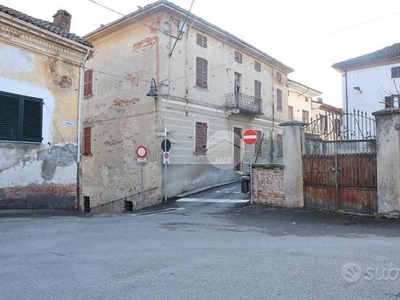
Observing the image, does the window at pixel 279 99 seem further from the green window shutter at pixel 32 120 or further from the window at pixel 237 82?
the green window shutter at pixel 32 120

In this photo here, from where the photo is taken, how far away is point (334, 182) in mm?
11094

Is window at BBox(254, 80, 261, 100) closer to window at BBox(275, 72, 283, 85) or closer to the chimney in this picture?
window at BBox(275, 72, 283, 85)

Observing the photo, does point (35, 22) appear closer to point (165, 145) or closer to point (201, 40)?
point (165, 145)

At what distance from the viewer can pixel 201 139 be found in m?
19.0

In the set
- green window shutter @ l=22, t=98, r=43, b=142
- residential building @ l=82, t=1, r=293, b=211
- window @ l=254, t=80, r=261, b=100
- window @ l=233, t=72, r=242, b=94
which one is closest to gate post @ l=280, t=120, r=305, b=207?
residential building @ l=82, t=1, r=293, b=211

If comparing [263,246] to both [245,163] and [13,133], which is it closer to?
[13,133]

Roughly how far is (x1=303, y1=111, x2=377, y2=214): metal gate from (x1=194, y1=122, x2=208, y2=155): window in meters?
7.40

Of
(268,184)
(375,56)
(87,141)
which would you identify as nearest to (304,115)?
→ (375,56)

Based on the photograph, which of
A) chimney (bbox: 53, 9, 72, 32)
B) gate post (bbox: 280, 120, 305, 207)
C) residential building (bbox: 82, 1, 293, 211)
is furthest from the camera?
residential building (bbox: 82, 1, 293, 211)

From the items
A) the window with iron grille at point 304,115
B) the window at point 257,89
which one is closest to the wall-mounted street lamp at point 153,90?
the window at point 257,89

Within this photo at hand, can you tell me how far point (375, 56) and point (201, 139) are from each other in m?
14.6

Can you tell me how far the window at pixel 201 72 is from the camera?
1905cm

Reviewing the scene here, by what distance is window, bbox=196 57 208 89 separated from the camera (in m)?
19.0

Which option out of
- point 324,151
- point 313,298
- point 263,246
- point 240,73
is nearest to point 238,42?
point 240,73
